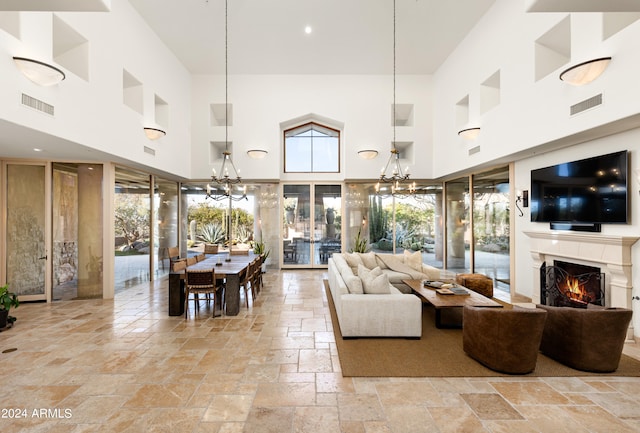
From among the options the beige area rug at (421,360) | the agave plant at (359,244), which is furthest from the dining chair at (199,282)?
the agave plant at (359,244)

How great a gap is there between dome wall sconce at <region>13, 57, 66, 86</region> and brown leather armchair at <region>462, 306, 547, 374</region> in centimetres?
588

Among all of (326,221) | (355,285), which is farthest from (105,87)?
(326,221)

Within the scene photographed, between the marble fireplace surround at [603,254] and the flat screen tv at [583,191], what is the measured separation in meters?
0.24

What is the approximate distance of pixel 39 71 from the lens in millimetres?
3727

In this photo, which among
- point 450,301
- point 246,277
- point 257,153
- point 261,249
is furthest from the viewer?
point 261,249

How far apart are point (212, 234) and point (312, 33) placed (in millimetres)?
6387

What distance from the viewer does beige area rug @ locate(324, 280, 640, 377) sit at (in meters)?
3.21

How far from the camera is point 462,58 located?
730cm

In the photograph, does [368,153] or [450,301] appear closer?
[450,301]

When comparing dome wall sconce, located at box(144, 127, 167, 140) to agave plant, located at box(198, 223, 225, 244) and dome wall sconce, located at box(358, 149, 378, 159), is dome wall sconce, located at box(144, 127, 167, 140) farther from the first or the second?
dome wall sconce, located at box(358, 149, 378, 159)

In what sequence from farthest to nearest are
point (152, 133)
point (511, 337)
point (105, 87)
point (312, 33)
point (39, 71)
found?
point (312, 33)
point (152, 133)
point (105, 87)
point (39, 71)
point (511, 337)

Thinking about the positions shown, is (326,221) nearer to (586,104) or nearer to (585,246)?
(585,246)

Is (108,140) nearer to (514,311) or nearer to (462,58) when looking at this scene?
(514,311)

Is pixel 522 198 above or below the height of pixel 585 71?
below
